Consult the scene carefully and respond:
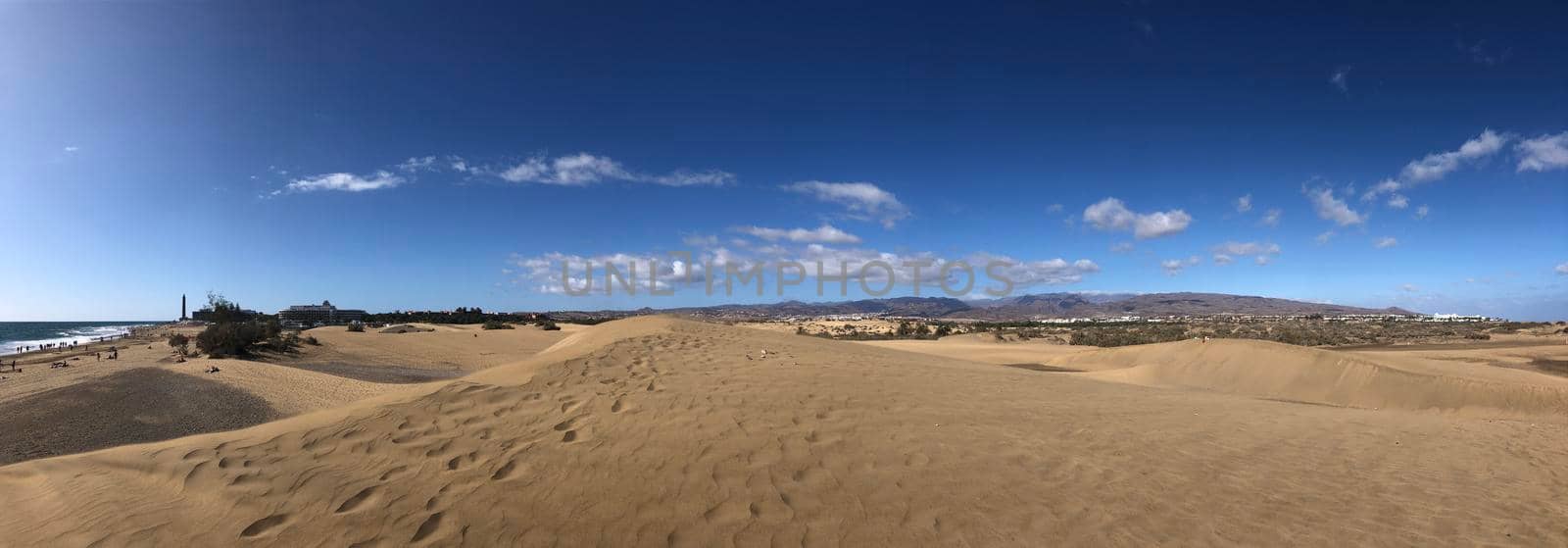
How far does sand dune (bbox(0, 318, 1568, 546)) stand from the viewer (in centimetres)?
448

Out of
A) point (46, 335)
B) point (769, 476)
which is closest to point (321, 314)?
point (46, 335)

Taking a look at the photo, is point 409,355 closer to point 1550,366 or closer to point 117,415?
point 117,415

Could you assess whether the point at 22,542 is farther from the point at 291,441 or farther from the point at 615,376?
the point at 615,376

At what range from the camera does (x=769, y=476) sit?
207 inches

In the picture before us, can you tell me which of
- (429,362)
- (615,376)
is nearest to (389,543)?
(615,376)

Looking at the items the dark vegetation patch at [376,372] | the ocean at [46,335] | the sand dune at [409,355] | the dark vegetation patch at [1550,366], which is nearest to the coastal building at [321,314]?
the ocean at [46,335]

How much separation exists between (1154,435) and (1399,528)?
256cm

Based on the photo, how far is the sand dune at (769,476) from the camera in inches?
177

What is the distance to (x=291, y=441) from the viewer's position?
6.31 meters

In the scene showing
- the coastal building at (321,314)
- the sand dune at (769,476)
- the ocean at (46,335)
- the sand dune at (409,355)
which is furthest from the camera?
the coastal building at (321,314)

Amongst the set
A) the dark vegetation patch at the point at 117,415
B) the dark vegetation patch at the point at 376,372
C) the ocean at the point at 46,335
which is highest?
the dark vegetation patch at the point at 117,415

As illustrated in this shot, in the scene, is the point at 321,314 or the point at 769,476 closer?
the point at 769,476

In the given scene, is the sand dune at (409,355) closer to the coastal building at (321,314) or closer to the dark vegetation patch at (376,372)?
the dark vegetation patch at (376,372)

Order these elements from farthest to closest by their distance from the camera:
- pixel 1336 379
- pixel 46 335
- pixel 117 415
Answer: pixel 46 335 < pixel 1336 379 < pixel 117 415
